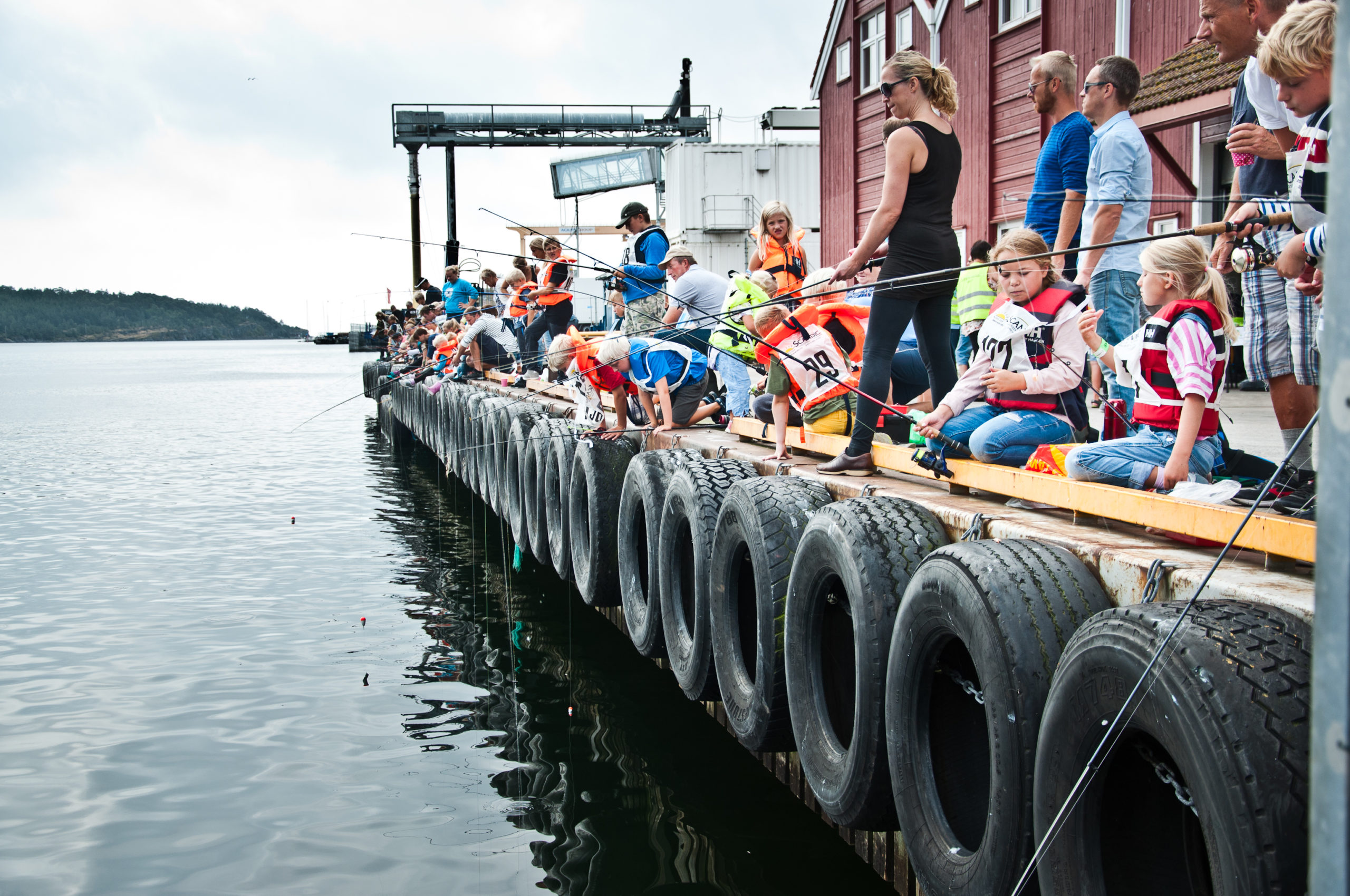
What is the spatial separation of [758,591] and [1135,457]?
1877 mm

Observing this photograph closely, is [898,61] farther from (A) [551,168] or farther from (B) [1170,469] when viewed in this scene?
(A) [551,168]

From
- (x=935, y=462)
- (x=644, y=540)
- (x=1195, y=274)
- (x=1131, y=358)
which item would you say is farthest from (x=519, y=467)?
(x=1195, y=274)

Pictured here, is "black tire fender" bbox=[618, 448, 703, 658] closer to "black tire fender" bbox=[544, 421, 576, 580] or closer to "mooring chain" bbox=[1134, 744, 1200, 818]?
"black tire fender" bbox=[544, 421, 576, 580]

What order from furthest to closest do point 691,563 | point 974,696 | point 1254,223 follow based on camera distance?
point 691,563 → point 974,696 → point 1254,223

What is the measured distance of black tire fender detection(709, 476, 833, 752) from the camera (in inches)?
206

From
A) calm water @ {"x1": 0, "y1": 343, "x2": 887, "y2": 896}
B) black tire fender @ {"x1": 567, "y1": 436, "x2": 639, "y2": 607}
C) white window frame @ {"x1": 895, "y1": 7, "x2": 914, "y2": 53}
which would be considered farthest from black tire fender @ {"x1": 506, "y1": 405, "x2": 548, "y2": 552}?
white window frame @ {"x1": 895, "y1": 7, "x2": 914, "y2": 53}

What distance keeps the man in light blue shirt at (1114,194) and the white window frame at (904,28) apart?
53.1ft

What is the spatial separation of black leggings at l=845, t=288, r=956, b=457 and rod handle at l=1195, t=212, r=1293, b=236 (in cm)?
227

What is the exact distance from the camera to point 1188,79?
11.8 metres

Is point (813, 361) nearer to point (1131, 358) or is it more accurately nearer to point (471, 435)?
point (1131, 358)

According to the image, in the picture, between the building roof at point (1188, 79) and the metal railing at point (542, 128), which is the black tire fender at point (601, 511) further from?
the metal railing at point (542, 128)

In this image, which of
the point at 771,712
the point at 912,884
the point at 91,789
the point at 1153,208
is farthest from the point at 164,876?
the point at 1153,208

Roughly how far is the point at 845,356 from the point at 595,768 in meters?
2.78

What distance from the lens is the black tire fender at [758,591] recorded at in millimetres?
5230
